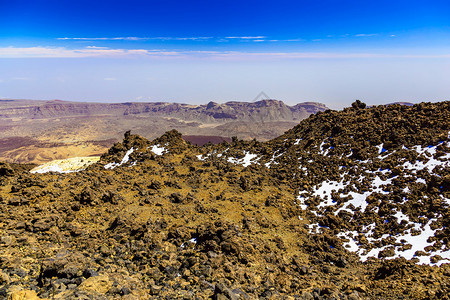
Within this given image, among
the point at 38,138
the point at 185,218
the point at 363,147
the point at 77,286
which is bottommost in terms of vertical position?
the point at 38,138

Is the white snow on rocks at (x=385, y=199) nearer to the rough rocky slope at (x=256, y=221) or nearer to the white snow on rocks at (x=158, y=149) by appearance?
the rough rocky slope at (x=256, y=221)

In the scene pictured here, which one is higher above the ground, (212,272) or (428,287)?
(212,272)

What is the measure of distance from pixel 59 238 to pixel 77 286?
405 cm

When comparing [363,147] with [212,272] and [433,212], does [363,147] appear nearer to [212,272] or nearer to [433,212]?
[433,212]

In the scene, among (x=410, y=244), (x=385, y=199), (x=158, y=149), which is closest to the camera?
(x=410, y=244)

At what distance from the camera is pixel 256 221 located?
1418cm

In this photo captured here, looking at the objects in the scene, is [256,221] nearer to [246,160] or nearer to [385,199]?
[385,199]

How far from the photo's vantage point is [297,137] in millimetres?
25859

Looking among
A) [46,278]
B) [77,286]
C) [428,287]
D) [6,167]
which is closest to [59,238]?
[46,278]

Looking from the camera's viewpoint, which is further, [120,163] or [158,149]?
[158,149]

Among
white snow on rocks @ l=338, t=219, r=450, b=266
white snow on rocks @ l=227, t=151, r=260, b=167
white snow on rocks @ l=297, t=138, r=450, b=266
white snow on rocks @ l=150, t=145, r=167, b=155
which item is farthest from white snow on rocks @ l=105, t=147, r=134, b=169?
white snow on rocks @ l=338, t=219, r=450, b=266

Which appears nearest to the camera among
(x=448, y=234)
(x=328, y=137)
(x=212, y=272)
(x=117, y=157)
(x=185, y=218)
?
(x=212, y=272)

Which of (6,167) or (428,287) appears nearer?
(428,287)

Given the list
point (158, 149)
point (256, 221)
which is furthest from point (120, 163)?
point (256, 221)
